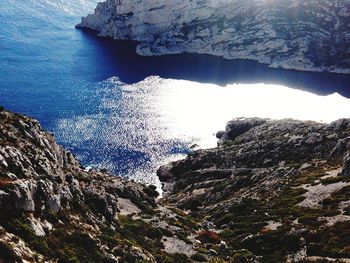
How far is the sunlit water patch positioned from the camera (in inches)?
5586

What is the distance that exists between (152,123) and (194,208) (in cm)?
7898

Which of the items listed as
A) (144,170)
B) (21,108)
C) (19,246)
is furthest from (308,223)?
(21,108)

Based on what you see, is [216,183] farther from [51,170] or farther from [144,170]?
[51,170]

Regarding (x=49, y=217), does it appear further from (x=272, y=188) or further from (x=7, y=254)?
(x=272, y=188)

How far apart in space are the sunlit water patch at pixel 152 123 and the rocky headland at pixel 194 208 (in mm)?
30388

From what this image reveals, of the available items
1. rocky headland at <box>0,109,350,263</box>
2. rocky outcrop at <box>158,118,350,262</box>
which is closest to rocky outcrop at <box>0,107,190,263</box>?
rocky headland at <box>0,109,350,263</box>

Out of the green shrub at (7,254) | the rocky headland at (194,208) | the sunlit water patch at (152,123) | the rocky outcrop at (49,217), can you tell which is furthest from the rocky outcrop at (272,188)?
the green shrub at (7,254)

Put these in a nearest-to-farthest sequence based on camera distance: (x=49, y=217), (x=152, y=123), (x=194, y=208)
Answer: (x=49, y=217), (x=194, y=208), (x=152, y=123)

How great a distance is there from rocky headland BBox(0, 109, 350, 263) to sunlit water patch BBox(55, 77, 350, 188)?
1196 inches

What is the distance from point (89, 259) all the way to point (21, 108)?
14113cm

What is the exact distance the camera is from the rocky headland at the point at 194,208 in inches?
1670

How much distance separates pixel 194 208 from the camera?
308ft

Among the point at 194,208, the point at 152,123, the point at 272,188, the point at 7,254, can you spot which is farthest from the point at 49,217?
the point at 152,123

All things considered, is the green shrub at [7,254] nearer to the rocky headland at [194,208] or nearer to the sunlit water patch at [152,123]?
the rocky headland at [194,208]
